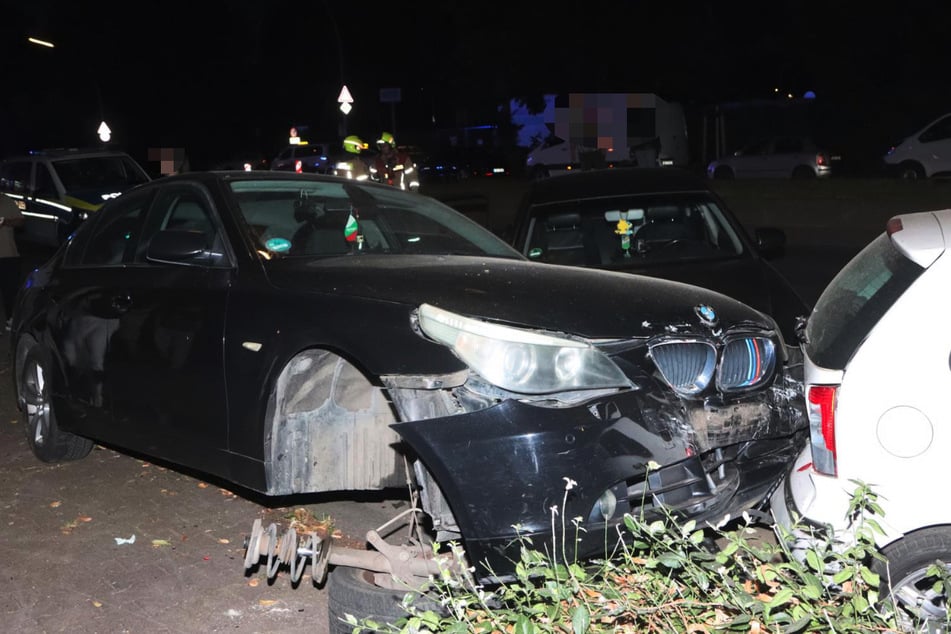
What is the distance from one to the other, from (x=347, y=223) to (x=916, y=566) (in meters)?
3.12

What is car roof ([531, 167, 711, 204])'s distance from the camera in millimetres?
7880

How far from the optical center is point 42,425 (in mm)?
6664

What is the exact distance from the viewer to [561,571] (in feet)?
10.1

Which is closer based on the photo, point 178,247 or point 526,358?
point 526,358

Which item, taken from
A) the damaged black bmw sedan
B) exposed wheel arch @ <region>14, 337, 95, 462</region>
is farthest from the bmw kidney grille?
exposed wheel arch @ <region>14, 337, 95, 462</region>

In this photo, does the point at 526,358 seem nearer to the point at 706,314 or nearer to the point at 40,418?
the point at 706,314

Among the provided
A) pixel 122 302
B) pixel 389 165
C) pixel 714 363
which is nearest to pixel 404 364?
pixel 714 363

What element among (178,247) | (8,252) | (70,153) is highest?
(70,153)

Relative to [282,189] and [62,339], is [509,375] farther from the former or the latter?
[62,339]

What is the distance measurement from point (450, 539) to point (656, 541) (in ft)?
3.25

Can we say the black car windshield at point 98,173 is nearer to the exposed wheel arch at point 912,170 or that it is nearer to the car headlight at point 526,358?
the car headlight at point 526,358

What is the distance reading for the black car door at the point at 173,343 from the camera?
490 centimetres

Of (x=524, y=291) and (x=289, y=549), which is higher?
(x=524, y=291)

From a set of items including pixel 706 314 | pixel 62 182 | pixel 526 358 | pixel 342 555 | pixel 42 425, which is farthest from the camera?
pixel 62 182
